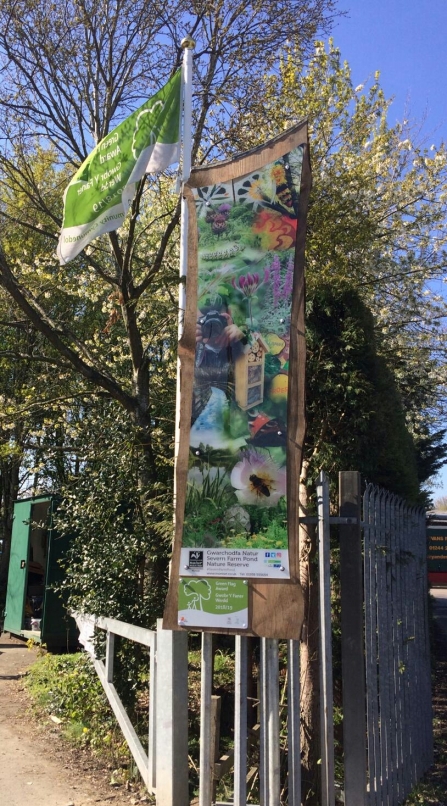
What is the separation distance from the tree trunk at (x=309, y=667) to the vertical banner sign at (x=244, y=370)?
1.41 metres

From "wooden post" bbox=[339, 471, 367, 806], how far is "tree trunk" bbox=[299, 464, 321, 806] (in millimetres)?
1057

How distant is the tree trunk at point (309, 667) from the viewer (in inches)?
207

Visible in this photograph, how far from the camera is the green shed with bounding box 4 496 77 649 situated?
36.8 ft

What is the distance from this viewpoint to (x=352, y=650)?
4090 millimetres

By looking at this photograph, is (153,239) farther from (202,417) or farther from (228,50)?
(202,417)

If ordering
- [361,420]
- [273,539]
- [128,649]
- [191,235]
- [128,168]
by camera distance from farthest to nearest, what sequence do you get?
[128,649] → [361,420] → [128,168] → [191,235] → [273,539]

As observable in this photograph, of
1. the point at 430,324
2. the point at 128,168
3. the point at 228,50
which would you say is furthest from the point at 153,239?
the point at 128,168

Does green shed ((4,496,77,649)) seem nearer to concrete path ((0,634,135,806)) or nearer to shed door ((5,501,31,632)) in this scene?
shed door ((5,501,31,632))

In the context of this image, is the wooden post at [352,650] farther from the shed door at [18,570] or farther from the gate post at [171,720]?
the shed door at [18,570]

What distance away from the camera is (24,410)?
10.2 metres

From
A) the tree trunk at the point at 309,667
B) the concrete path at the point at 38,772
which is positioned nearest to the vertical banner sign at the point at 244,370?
the tree trunk at the point at 309,667

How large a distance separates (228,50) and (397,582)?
321 inches

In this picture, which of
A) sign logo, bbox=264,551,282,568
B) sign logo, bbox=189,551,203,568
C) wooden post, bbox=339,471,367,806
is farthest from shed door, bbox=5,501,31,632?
sign logo, bbox=264,551,282,568

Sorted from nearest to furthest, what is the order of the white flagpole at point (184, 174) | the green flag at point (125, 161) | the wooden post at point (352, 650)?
the wooden post at point (352, 650) → the white flagpole at point (184, 174) → the green flag at point (125, 161)
